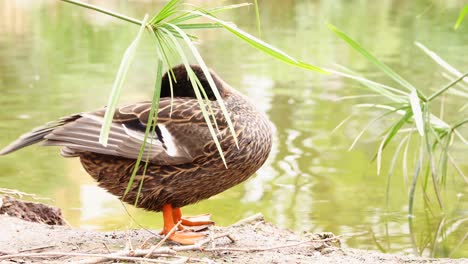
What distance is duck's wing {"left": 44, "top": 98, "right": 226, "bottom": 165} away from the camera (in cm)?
325

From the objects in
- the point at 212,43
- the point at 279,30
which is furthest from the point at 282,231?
the point at 279,30

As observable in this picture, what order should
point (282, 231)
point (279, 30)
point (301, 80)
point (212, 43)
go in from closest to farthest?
1. point (282, 231)
2. point (301, 80)
3. point (212, 43)
4. point (279, 30)

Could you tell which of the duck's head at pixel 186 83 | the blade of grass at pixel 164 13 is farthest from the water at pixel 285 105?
the blade of grass at pixel 164 13

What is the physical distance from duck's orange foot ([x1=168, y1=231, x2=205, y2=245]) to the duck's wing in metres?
0.29

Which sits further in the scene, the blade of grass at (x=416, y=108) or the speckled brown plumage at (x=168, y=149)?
the blade of grass at (x=416, y=108)

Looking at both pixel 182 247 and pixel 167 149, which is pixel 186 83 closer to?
pixel 167 149

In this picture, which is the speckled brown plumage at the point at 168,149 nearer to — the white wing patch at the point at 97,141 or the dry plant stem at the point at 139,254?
the white wing patch at the point at 97,141

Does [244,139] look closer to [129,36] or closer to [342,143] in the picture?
[342,143]

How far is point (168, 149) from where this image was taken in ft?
10.7

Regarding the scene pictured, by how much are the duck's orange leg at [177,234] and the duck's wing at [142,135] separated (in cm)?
28

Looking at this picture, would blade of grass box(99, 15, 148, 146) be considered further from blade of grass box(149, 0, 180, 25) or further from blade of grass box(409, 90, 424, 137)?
blade of grass box(409, 90, 424, 137)

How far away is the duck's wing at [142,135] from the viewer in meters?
3.25

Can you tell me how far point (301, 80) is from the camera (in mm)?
9742

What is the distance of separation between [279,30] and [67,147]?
35.7 ft
